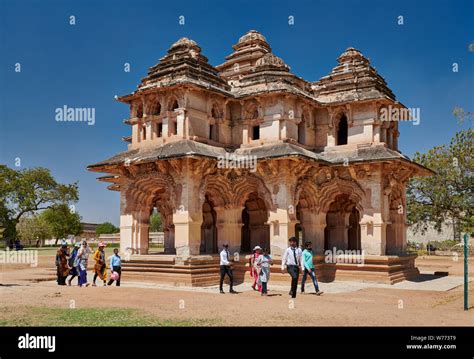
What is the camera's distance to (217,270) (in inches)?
765

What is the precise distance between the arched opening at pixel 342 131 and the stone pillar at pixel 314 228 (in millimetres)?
3390

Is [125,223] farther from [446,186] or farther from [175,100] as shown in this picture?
[446,186]

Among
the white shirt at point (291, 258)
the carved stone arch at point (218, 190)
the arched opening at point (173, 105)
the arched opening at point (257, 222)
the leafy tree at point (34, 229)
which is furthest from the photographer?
the leafy tree at point (34, 229)

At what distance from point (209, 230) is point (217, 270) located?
4146mm

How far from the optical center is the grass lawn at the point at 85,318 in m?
10.4

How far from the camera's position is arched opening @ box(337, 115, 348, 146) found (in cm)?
2292

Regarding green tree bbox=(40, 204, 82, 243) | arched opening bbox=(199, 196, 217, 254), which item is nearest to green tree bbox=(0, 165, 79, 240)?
green tree bbox=(40, 204, 82, 243)

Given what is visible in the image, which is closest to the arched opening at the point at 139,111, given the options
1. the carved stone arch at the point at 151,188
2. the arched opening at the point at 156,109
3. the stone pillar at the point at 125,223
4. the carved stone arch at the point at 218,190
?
the arched opening at the point at 156,109

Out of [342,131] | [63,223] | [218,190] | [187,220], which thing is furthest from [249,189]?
[63,223]

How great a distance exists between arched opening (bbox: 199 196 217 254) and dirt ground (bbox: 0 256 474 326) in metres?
6.05

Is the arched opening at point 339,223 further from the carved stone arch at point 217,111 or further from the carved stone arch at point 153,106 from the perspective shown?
the carved stone arch at point 153,106

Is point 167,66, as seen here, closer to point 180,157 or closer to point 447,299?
point 180,157

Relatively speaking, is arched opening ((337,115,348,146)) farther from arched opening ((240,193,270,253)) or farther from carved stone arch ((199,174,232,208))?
carved stone arch ((199,174,232,208))
